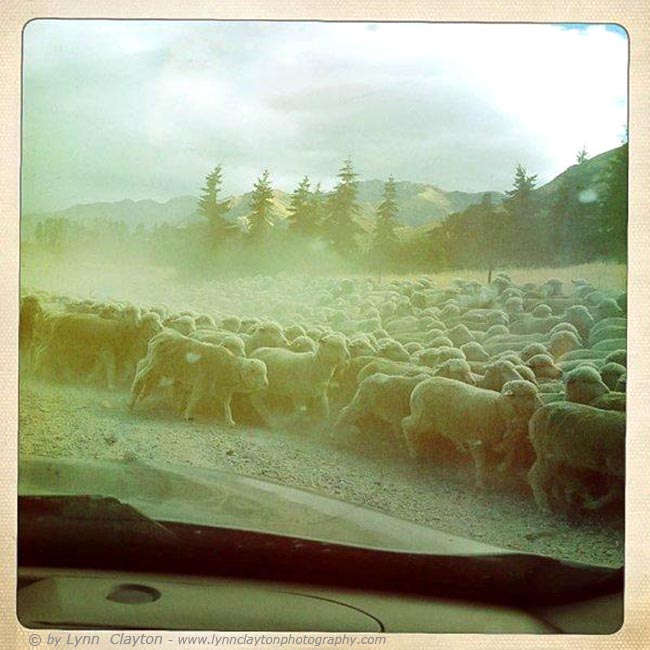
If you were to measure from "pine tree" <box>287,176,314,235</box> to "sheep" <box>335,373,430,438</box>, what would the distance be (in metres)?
0.30

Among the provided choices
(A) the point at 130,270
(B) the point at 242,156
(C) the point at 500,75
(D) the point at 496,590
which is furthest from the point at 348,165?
(D) the point at 496,590

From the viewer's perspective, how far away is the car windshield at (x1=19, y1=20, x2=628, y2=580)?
1.31 m

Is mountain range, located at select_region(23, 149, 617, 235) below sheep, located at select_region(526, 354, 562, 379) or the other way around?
the other way around

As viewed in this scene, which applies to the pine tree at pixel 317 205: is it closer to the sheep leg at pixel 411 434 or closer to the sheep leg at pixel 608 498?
the sheep leg at pixel 411 434

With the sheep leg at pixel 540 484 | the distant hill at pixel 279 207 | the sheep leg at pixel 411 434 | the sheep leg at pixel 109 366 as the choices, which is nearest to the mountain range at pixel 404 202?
the distant hill at pixel 279 207

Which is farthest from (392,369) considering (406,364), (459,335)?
(459,335)

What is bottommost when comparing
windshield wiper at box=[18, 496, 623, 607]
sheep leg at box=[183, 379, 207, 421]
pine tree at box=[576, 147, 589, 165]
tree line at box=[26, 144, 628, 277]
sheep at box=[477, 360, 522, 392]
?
windshield wiper at box=[18, 496, 623, 607]

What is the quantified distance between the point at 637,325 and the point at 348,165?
0.59 meters

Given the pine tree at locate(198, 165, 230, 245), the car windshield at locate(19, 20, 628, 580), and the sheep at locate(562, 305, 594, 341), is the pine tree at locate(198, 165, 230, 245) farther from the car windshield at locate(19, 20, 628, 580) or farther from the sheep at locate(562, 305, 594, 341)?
the sheep at locate(562, 305, 594, 341)

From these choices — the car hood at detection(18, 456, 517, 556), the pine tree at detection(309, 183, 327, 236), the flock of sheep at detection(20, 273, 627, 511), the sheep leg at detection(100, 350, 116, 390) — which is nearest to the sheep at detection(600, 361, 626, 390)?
the flock of sheep at detection(20, 273, 627, 511)

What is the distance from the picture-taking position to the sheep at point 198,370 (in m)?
1.33

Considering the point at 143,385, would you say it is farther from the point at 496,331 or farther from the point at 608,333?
the point at 608,333

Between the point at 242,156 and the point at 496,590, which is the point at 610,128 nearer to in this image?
the point at 242,156

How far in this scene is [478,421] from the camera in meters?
1.31
